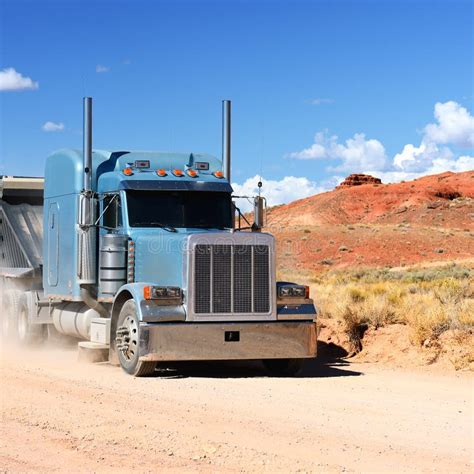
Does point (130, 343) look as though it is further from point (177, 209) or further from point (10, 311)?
point (10, 311)

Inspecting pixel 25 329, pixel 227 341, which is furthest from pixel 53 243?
pixel 227 341

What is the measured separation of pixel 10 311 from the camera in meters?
20.4

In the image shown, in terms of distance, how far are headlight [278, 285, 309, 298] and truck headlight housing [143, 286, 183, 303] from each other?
1.66 metres

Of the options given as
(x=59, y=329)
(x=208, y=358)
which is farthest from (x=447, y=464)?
(x=59, y=329)

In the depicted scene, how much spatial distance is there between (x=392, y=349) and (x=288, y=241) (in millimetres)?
63932

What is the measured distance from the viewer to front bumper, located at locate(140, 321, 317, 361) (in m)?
13.8

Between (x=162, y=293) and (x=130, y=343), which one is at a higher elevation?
(x=162, y=293)

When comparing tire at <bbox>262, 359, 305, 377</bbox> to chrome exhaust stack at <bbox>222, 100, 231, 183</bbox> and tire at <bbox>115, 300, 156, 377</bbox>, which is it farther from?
chrome exhaust stack at <bbox>222, 100, 231, 183</bbox>

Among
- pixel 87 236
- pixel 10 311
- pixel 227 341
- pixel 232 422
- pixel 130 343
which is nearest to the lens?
pixel 232 422

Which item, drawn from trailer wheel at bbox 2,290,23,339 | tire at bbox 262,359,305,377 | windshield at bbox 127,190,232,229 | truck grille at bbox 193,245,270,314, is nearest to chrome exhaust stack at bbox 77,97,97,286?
windshield at bbox 127,190,232,229

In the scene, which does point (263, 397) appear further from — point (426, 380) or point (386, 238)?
point (386, 238)

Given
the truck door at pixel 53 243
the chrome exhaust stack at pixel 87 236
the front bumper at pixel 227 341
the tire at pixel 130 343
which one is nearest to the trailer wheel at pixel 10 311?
the truck door at pixel 53 243

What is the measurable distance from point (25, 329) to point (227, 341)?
22.0 feet

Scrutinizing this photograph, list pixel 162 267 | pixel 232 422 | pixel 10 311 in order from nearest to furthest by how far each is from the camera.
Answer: pixel 232 422 < pixel 162 267 < pixel 10 311
